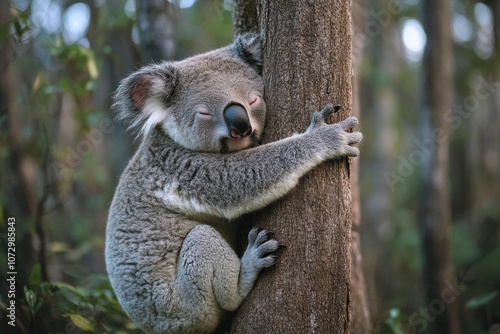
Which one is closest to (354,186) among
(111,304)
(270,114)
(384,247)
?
(270,114)

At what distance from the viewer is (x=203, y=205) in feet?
10.4

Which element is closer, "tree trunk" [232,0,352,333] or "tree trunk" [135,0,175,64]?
"tree trunk" [232,0,352,333]

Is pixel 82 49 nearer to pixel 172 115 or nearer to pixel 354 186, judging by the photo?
pixel 172 115

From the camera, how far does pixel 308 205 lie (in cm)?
276

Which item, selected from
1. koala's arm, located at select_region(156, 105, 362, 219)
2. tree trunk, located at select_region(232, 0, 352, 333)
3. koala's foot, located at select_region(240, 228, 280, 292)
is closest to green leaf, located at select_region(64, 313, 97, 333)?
koala's arm, located at select_region(156, 105, 362, 219)

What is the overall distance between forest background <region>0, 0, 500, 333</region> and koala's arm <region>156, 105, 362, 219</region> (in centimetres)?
127

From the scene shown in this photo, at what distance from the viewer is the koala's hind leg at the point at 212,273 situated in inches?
114

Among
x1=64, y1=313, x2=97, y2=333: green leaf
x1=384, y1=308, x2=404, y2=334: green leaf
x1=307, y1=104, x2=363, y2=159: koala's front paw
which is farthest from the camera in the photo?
x1=384, y1=308, x2=404, y2=334: green leaf

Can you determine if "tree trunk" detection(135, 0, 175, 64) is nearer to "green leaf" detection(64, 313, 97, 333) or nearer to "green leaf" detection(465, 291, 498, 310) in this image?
"green leaf" detection(64, 313, 97, 333)

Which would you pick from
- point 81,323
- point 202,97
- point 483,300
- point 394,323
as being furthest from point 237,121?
point 483,300

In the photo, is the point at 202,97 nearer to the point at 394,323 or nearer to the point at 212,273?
the point at 212,273

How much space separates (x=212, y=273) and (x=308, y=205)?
0.71 meters

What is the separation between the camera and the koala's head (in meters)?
3.14

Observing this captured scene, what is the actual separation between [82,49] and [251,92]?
2494 mm
